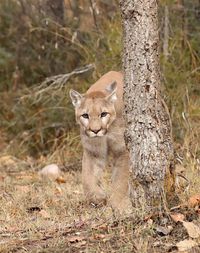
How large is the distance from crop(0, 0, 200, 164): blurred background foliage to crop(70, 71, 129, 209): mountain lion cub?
50.4 inches

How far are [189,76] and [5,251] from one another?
18.1ft

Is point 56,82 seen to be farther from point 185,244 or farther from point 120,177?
point 185,244

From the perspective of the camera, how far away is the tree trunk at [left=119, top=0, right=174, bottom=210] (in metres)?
5.49

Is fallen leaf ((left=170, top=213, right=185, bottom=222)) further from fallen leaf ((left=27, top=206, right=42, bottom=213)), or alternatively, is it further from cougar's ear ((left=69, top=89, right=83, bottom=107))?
cougar's ear ((left=69, top=89, right=83, bottom=107))

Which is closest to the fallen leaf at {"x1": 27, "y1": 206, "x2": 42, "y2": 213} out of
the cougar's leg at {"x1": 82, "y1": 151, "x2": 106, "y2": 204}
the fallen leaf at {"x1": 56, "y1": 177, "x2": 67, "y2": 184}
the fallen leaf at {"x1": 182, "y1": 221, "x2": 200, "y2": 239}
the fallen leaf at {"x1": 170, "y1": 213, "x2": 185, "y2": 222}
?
the cougar's leg at {"x1": 82, "y1": 151, "x2": 106, "y2": 204}

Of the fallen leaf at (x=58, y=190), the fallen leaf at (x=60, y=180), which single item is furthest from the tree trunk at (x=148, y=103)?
the fallen leaf at (x=60, y=180)

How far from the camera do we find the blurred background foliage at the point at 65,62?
10.1 meters

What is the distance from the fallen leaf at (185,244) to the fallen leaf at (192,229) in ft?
0.21

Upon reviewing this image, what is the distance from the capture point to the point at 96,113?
291 inches

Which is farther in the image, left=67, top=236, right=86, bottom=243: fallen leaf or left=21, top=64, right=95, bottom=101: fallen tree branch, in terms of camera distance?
left=21, top=64, right=95, bottom=101: fallen tree branch

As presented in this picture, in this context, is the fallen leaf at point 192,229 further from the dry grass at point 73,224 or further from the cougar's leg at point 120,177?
the cougar's leg at point 120,177

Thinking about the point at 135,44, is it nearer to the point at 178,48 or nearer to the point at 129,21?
the point at 129,21

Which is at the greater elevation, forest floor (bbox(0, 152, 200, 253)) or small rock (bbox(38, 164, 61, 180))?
forest floor (bbox(0, 152, 200, 253))

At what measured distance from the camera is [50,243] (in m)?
5.19
